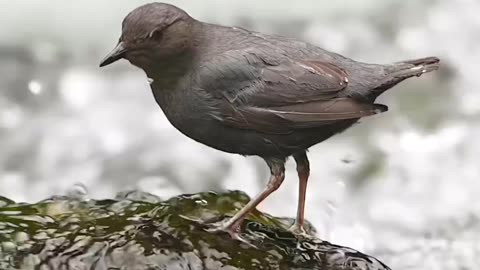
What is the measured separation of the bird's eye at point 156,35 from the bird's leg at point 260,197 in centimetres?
69

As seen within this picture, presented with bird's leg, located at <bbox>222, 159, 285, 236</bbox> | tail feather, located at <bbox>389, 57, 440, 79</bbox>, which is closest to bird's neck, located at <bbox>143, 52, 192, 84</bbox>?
bird's leg, located at <bbox>222, 159, 285, 236</bbox>

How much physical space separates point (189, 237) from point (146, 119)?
3.28 m

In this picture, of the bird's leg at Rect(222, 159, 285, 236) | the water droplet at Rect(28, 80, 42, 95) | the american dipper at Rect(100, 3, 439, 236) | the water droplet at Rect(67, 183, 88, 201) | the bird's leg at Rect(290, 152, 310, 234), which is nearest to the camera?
the american dipper at Rect(100, 3, 439, 236)

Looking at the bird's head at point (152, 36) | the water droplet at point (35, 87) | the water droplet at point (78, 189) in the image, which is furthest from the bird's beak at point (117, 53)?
the water droplet at point (35, 87)

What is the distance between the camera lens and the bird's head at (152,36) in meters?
3.17

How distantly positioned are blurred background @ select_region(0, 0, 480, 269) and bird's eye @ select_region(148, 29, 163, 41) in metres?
2.46

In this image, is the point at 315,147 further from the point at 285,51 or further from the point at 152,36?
the point at 152,36

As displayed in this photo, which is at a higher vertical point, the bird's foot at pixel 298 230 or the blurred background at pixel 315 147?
the blurred background at pixel 315 147

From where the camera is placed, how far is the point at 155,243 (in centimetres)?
341

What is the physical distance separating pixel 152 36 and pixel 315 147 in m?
3.52

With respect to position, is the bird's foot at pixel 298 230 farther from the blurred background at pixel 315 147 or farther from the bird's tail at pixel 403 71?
the blurred background at pixel 315 147

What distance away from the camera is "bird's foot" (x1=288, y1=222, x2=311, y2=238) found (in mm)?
3766

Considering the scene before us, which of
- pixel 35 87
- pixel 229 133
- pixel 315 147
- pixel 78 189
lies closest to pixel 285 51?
pixel 229 133

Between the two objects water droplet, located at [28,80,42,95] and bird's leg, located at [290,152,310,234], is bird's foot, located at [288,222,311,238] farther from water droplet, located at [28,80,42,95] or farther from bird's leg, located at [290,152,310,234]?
water droplet, located at [28,80,42,95]
